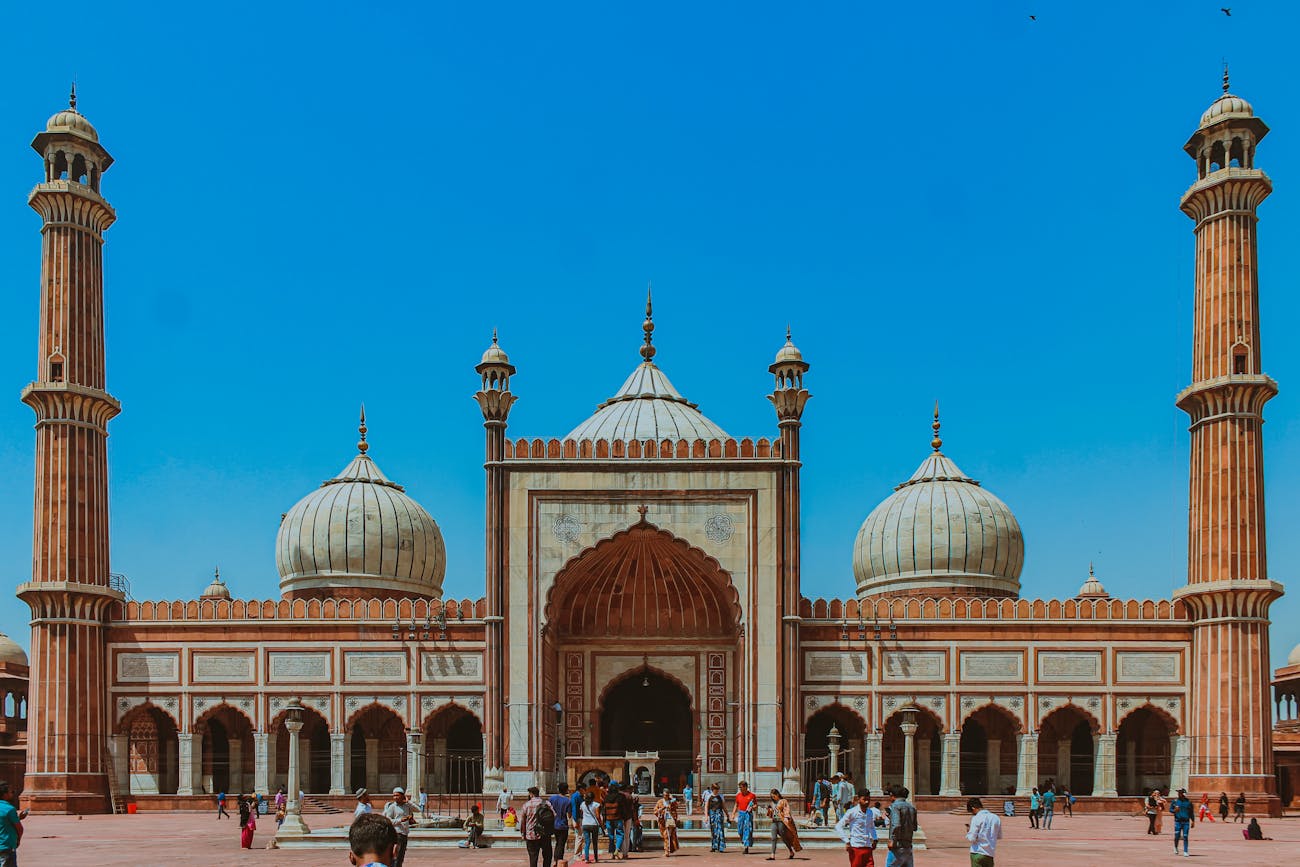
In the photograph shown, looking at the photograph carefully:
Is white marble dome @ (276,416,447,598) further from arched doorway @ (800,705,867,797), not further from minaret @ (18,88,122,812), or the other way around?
arched doorway @ (800,705,867,797)

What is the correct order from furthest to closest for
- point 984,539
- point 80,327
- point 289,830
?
point 984,539 < point 80,327 < point 289,830

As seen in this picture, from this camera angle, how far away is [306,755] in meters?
33.3

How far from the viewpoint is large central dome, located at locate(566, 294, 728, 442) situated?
3488 cm

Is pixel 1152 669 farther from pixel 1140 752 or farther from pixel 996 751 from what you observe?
pixel 996 751

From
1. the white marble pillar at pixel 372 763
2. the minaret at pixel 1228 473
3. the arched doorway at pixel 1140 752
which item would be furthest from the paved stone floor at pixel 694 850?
the white marble pillar at pixel 372 763

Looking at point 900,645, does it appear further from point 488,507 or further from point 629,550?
point 488,507

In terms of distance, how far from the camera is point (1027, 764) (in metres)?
31.5

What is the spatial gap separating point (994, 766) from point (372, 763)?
13.8 metres

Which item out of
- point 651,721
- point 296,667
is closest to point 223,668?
point 296,667

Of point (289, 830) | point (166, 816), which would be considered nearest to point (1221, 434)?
point (289, 830)

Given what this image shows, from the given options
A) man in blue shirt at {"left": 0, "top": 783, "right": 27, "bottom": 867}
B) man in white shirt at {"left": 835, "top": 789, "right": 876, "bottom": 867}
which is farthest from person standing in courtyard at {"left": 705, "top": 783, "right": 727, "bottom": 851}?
man in blue shirt at {"left": 0, "top": 783, "right": 27, "bottom": 867}

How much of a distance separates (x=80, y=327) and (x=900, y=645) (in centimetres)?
1875


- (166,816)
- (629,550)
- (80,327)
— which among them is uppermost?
(80,327)

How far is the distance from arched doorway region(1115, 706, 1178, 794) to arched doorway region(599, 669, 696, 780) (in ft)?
31.3
